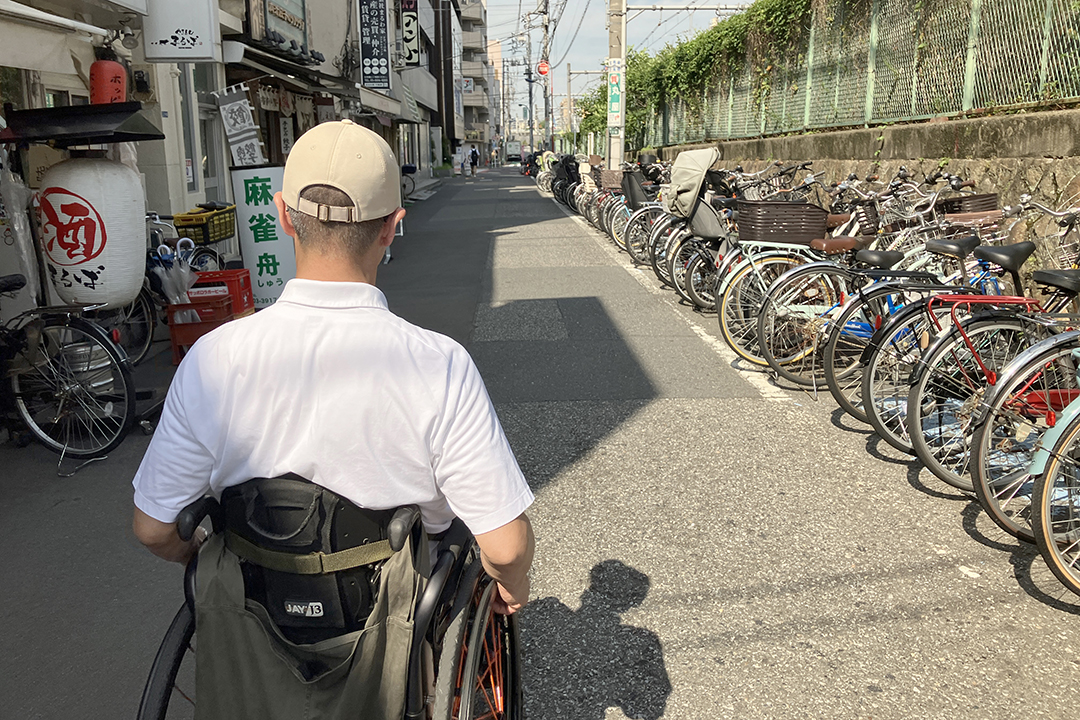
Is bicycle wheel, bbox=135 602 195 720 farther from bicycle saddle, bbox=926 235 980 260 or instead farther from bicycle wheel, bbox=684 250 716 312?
bicycle wheel, bbox=684 250 716 312

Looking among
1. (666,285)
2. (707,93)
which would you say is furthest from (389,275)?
(707,93)

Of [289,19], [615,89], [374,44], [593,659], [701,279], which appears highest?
[374,44]

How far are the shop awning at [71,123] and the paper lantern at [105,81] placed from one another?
182cm

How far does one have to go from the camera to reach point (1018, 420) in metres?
3.40

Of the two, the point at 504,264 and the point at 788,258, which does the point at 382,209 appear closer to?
the point at 788,258

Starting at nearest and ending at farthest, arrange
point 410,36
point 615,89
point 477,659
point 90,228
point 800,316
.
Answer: point 477,659 < point 90,228 < point 800,316 < point 615,89 < point 410,36

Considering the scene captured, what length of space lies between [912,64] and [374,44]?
13.6m

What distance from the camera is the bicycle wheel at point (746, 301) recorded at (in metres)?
6.39

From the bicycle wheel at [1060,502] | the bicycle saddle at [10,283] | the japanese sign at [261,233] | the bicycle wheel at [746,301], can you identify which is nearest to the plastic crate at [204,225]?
the japanese sign at [261,233]

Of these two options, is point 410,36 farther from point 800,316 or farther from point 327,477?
point 327,477

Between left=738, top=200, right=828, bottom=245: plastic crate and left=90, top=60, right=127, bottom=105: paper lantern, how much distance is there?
511cm

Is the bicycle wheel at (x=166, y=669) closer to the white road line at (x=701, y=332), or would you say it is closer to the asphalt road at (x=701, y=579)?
the asphalt road at (x=701, y=579)

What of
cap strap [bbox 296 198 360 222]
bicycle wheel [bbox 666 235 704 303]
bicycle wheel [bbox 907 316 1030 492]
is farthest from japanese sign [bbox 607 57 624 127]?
cap strap [bbox 296 198 360 222]

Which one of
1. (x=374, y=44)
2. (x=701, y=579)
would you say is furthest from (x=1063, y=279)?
(x=374, y=44)
